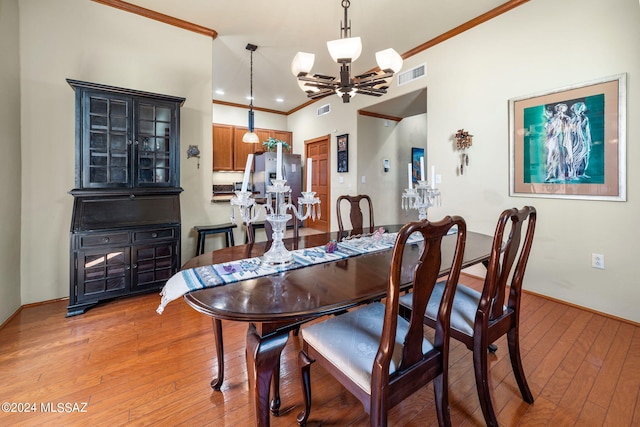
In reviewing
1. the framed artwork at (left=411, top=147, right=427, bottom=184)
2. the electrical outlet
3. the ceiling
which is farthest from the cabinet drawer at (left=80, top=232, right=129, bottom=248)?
the framed artwork at (left=411, top=147, right=427, bottom=184)

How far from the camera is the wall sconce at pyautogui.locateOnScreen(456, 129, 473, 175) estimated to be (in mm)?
3352

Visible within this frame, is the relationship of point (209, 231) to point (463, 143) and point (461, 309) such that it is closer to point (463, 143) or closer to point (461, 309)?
point (461, 309)

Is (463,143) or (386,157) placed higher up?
(386,157)

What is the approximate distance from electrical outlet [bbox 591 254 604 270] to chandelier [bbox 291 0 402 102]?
2442 mm

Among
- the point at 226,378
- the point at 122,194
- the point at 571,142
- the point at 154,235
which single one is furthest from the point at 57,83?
the point at 571,142

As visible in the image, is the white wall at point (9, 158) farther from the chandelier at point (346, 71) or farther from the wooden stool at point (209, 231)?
the chandelier at point (346, 71)

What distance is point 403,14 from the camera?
3.10 meters

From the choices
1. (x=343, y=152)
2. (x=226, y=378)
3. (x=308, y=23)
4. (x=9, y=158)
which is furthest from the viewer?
(x=343, y=152)

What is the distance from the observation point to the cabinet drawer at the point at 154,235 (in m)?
2.67

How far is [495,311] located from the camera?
55.1 inches

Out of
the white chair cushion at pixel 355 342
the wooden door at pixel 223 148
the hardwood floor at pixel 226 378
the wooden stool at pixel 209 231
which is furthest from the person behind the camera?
the wooden door at pixel 223 148

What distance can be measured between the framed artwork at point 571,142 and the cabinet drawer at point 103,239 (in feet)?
13.1

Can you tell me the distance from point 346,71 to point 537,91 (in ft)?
6.54

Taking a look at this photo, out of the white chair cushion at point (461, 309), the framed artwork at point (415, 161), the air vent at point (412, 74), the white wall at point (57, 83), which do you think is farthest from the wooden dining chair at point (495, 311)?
the framed artwork at point (415, 161)
